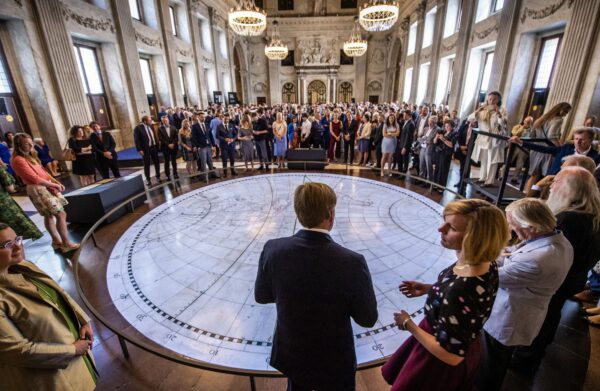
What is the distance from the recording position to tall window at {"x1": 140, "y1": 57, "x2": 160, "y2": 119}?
1291cm

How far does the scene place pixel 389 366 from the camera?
A: 1.75 metres

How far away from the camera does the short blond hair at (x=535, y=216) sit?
164 centimetres

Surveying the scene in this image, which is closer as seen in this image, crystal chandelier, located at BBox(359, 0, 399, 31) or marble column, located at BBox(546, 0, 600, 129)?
marble column, located at BBox(546, 0, 600, 129)

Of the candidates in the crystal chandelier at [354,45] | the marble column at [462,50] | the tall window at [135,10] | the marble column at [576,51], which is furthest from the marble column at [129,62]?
the marble column at [576,51]

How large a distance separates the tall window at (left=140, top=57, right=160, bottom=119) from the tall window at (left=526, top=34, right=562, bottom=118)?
51.2 feet

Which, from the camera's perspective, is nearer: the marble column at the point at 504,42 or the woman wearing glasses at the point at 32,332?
the woman wearing glasses at the point at 32,332

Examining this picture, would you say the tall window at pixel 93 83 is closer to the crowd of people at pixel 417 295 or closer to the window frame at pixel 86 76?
the window frame at pixel 86 76

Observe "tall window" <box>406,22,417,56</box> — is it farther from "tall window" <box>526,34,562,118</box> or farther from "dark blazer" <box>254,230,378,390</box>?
"dark blazer" <box>254,230,378,390</box>

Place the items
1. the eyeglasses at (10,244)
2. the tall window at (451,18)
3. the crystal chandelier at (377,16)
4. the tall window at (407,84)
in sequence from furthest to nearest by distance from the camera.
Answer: the tall window at (407,84) < the tall window at (451,18) < the crystal chandelier at (377,16) < the eyeglasses at (10,244)

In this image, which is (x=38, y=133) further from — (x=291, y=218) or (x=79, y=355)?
(x=79, y=355)

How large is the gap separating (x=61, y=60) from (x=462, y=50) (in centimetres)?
1574

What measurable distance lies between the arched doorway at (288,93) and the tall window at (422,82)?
14367mm

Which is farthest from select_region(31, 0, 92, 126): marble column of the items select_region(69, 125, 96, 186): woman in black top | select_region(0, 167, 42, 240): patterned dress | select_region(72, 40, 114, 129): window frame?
select_region(0, 167, 42, 240): patterned dress

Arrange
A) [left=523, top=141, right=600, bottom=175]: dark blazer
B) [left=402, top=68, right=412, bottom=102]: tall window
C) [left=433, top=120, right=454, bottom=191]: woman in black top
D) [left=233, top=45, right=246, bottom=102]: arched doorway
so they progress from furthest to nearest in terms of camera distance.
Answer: [left=233, top=45, right=246, bottom=102]: arched doorway
[left=402, top=68, right=412, bottom=102]: tall window
[left=433, top=120, right=454, bottom=191]: woman in black top
[left=523, top=141, right=600, bottom=175]: dark blazer
